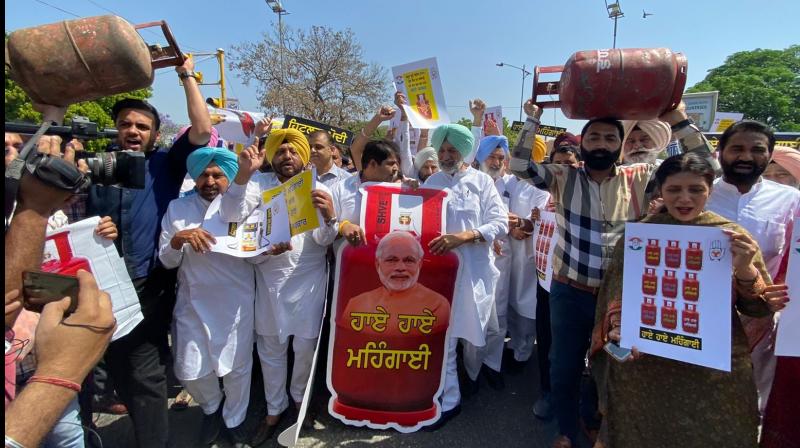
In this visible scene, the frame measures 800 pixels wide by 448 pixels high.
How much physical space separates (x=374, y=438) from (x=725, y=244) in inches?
88.6

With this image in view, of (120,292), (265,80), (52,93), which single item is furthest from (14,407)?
(265,80)

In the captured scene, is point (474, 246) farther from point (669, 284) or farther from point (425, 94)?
point (425, 94)

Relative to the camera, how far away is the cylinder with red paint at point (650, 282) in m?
1.93

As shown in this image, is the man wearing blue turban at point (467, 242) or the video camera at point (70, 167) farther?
the man wearing blue turban at point (467, 242)

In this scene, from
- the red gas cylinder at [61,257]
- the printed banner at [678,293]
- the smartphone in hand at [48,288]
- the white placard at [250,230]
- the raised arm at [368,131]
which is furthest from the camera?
the raised arm at [368,131]

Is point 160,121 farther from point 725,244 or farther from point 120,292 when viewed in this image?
point 725,244

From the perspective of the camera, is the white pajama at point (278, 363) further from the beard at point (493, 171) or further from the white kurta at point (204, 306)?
the beard at point (493, 171)

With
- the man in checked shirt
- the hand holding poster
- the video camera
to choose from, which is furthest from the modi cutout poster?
the video camera

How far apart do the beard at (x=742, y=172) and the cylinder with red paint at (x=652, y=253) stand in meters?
0.88

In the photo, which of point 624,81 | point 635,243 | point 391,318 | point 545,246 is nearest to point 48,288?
Answer: point 391,318

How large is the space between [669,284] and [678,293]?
49mm

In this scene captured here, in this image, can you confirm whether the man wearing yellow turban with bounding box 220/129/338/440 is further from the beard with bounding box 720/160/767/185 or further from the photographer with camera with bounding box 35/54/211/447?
the beard with bounding box 720/160/767/185

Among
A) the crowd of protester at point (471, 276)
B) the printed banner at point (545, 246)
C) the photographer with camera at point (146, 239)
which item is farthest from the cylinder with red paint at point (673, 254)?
the photographer with camera at point (146, 239)

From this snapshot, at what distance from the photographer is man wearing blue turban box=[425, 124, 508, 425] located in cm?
304
